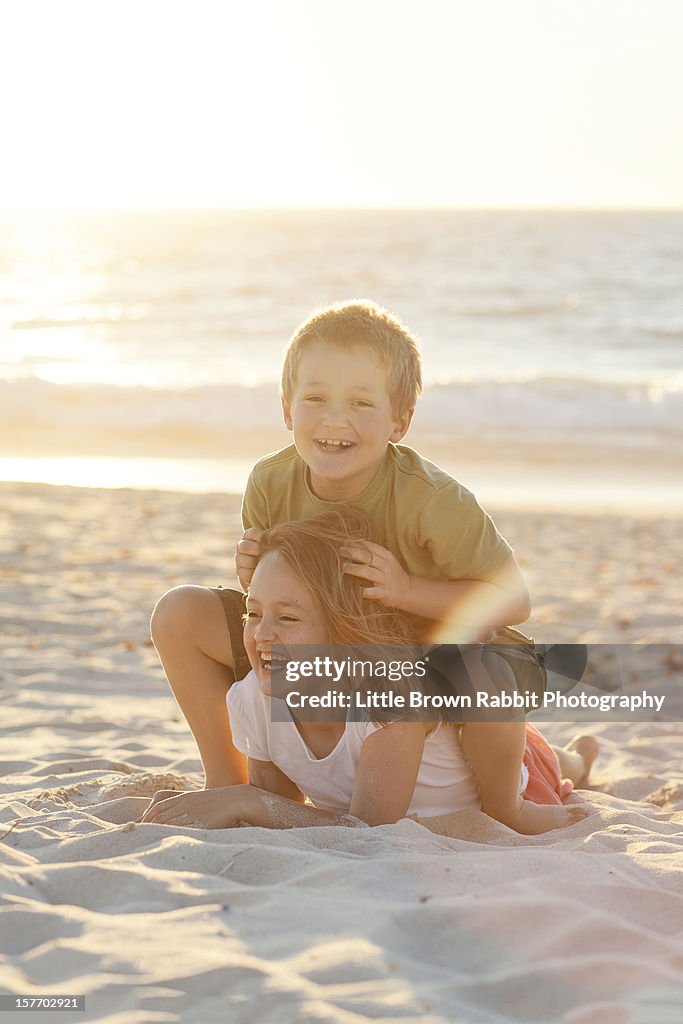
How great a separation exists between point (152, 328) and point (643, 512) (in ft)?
56.0

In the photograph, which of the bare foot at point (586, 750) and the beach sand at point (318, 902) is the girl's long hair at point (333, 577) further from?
the bare foot at point (586, 750)

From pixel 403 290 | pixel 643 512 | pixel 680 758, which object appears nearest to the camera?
pixel 680 758

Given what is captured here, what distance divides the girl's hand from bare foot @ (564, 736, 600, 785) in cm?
133

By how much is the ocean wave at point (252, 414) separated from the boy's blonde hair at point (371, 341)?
8925mm

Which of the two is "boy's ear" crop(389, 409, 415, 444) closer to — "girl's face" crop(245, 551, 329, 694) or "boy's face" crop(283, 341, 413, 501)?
"boy's face" crop(283, 341, 413, 501)

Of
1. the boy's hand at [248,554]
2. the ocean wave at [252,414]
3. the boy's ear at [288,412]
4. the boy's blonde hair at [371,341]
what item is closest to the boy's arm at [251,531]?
the boy's hand at [248,554]

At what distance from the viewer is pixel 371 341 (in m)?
3.18

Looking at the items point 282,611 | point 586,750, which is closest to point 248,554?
point 282,611

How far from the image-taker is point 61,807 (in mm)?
3322

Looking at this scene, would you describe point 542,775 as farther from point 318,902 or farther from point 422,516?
point 318,902

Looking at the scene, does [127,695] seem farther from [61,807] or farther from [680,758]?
[680,758]

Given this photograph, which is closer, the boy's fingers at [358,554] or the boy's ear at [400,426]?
the boy's fingers at [358,554]

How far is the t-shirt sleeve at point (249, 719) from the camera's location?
310 cm

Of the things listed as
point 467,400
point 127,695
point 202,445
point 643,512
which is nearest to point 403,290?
point 467,400
